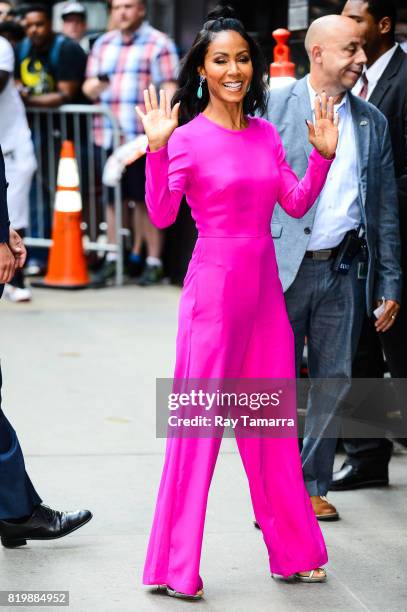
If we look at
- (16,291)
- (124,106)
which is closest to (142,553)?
(16,291)

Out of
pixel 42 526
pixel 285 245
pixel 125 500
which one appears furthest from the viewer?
pixel 125 500

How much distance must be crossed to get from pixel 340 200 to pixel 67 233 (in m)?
5.64

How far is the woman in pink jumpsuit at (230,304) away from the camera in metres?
4.21

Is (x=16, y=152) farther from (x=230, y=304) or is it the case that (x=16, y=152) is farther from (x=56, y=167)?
(x=230, y=304)

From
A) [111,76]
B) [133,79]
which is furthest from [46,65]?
[133,79]

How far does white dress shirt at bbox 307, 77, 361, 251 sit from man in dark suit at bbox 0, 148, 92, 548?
46.0 inches

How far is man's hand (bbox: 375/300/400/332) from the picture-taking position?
16.9ft

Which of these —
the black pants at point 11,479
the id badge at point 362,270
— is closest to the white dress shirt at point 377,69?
the id badge at point 362,270

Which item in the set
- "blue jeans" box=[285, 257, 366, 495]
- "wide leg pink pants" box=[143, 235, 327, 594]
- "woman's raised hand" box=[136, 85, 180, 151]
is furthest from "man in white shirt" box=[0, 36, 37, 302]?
"woman's raised hand" box=[136, 85, 180, 151]

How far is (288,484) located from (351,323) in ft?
3.11

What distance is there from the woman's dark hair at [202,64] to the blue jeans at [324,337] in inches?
32.2

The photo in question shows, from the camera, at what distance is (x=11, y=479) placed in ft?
15.3

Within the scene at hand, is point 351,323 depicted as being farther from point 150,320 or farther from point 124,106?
point 124,106

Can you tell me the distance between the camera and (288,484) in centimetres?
436
